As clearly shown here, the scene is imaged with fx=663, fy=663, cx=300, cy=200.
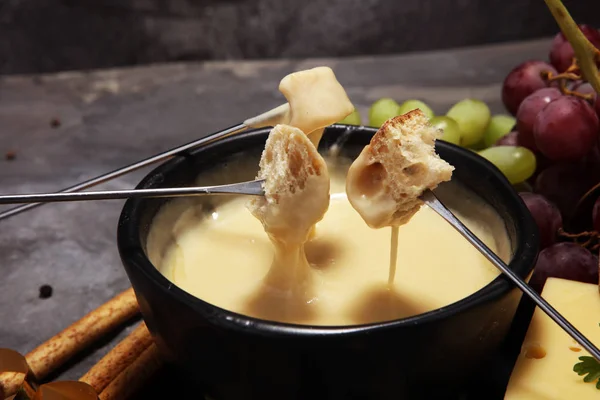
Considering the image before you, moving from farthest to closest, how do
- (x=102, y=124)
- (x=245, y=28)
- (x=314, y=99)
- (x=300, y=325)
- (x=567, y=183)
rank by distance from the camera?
1. (x=245, y=28)
2. (x=102, y=124)
3. (x=567, y=183)
4. (x=314, y=99)
5. (x=300, y=325)

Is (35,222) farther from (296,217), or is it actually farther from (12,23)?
(12,23)

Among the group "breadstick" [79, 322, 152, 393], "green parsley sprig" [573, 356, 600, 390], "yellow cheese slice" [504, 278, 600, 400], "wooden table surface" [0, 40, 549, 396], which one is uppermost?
"green parsley sprig" [573, 356, 600, 390]

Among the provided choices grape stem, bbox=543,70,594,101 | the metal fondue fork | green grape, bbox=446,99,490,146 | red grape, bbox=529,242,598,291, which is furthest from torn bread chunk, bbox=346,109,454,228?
green grape, bbox=446,99,490,146

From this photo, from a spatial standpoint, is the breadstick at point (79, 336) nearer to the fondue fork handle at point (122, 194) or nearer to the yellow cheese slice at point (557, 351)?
the fondue fork handle at point (122, 194)

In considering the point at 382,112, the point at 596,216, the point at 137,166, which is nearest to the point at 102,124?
the point at 382,112

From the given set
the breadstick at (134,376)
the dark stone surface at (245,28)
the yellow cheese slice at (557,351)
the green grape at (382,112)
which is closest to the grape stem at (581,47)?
the yellow cheese slice at (557,351)

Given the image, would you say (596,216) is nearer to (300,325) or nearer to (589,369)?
(589,369)

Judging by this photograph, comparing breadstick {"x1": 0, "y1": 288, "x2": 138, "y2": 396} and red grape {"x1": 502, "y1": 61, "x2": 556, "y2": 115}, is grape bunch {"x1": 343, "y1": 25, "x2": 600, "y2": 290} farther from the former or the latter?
breadstick {"x1": 0, "y1": 288, "x2": 138, "y2": 396}
